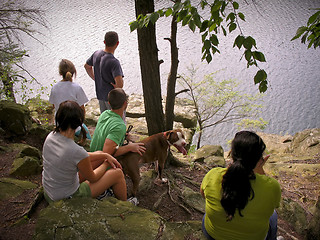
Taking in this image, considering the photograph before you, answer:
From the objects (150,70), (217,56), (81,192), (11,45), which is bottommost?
(217,56)

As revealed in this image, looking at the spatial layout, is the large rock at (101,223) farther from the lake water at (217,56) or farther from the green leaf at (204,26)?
the lake water at (217,56)

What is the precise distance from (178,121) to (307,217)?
731 centimetres

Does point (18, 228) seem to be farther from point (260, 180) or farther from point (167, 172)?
point (167, 172)

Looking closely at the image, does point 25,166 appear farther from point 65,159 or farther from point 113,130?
point 65,159

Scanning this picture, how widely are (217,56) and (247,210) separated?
655 inches

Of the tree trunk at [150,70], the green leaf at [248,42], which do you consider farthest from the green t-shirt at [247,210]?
the tree trunk at [150,70]

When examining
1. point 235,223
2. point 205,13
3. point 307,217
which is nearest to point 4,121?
point 235,223

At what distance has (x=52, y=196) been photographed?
236 centimetres

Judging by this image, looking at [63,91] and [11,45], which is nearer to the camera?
[63,91]

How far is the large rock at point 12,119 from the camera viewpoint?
4492mm

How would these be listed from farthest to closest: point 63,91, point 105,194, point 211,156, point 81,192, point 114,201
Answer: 1. point 211,156
2. point 63,91
3. point 105,194
4. point 114,201
5. point 81,192

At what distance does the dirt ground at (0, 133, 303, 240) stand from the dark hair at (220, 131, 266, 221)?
1.73 meters

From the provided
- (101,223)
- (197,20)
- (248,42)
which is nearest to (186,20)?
(197,20)

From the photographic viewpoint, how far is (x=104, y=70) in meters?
4.11
